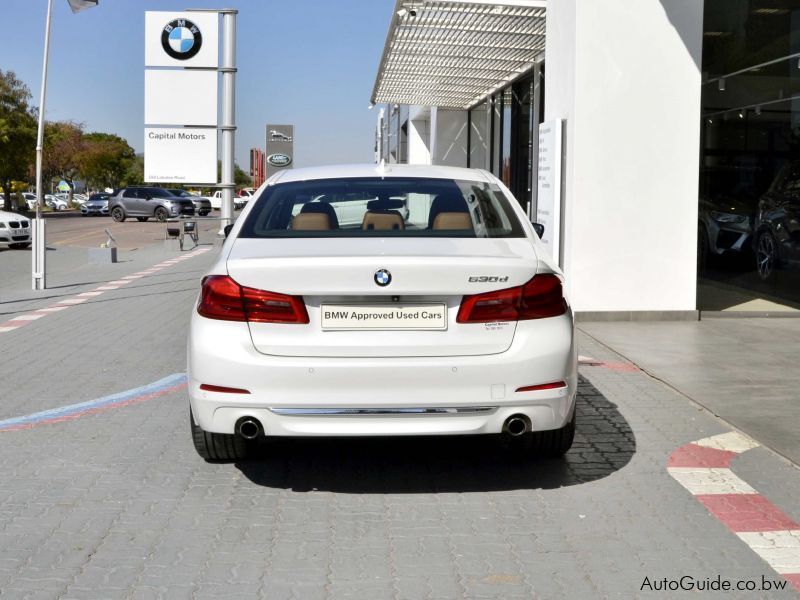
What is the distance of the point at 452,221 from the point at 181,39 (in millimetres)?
13754

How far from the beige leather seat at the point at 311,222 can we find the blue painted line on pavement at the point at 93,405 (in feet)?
7.60

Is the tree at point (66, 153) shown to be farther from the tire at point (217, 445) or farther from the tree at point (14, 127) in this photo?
the tire at point (217, 445)

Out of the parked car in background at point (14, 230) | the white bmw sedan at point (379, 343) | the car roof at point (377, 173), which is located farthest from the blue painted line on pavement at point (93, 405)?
the parked car in background at point (14, 230)

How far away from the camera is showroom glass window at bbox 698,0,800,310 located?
13406 mm

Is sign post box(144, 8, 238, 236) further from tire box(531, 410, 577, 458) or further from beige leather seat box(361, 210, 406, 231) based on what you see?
tire box(531, 410, 577, 458)

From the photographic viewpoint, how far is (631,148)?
11.7 m

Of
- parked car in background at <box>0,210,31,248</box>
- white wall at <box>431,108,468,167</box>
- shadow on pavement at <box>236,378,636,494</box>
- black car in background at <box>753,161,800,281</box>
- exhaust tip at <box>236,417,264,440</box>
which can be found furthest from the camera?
white wall at <box>431,108,468,167</box>

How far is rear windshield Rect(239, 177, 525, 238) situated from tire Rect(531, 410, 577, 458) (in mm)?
1020

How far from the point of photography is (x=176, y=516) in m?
4.91

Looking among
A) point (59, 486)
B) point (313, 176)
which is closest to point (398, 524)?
point (59, 486)

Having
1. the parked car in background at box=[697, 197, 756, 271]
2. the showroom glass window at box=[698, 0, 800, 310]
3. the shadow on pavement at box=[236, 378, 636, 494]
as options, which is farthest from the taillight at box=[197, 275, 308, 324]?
the parked car in background at box=[697, 197, 756, 271]

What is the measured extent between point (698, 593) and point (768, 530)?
887 millimetres

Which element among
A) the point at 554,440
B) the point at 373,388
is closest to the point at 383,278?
the point at 373,388

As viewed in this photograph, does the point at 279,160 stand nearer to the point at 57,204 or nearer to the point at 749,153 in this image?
the point at 749,153
